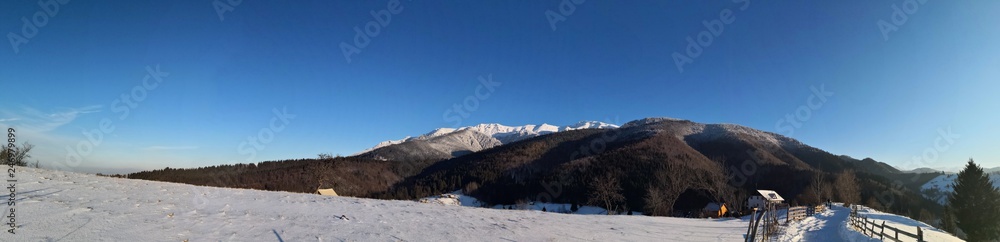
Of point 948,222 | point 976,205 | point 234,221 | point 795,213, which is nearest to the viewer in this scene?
point 234,221

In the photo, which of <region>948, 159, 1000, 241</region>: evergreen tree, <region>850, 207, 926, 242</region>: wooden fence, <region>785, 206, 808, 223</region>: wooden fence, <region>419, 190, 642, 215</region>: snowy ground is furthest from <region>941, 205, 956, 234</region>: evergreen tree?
<region>850, 207, 926, 242</region>: wooden fence

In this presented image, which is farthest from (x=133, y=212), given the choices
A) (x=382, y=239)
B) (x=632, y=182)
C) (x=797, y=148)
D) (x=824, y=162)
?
(x=797, y=148)

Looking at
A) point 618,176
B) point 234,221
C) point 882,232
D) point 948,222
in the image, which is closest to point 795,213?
point 882,232

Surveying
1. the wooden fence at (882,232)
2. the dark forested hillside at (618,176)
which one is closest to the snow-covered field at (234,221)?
the wooden fence at (882,232)

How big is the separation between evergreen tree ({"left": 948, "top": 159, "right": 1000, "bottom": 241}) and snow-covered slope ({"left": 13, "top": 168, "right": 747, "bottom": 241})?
51.7 metres

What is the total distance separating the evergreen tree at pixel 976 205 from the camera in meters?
45.7

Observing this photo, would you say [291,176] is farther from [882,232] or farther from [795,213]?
[882,232]

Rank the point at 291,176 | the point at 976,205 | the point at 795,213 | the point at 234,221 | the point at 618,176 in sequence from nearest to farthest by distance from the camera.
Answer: the point at 234,221 < the point at 795,213 < the point at 976,205 < the point at 618,176 < the point at 291,176

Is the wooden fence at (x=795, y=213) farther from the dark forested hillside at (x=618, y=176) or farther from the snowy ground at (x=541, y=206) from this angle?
the snowy ground at (x=541, y=206)

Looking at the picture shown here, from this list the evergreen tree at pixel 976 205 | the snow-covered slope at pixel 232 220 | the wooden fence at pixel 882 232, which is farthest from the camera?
the evergreen tree at pixel 976 205

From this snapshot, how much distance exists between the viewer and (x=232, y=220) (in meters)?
11.0

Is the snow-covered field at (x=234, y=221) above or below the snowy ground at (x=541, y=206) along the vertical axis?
above

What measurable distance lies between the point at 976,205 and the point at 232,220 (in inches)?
2861

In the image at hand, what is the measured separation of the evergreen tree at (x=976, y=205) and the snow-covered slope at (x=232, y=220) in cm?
5172
